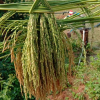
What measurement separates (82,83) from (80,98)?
41 centimetres

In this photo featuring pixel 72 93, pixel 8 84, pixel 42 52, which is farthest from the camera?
pixel 72 93

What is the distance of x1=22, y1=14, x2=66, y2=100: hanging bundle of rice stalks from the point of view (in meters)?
0.87

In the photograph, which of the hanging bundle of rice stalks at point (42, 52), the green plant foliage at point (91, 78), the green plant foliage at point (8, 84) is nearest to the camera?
the hanging bundle of rice stalks at point (42, 52)

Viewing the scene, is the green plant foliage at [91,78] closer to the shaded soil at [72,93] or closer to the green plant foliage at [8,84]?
the shaded soil at [72,93]

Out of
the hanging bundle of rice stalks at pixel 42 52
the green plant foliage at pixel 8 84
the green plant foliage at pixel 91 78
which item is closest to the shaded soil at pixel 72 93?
the green plant foliage at pixel 91 78

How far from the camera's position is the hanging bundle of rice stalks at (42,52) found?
87 centimetres

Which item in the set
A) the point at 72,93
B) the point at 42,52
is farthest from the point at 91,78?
the point at 42,52

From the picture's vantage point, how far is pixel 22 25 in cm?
99

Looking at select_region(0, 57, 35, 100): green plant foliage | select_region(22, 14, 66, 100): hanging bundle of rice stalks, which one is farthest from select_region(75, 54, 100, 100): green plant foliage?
select_region(22, 14, 66, 100): hanging bundle of rice stalks

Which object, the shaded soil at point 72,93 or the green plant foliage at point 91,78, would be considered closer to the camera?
the green plant foliage at point 91,78

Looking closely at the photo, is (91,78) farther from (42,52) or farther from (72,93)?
(42,52)

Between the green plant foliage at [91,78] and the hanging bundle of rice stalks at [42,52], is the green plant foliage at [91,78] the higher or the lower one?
the lower one

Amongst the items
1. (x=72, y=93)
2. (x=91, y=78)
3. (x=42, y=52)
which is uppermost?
(x=42, y=52)

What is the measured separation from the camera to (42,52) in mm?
895
